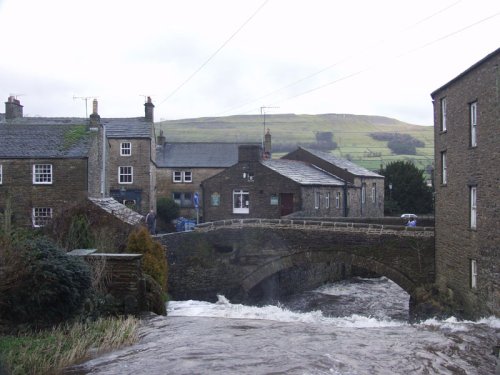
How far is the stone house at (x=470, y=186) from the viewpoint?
2053cm

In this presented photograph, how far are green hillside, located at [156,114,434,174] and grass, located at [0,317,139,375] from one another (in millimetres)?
94231

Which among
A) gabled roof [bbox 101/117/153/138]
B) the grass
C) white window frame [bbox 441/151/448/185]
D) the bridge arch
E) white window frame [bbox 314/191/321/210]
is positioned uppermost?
gabled roof [bbox 101/117/153/138]

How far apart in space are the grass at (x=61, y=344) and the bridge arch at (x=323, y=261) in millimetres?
15042

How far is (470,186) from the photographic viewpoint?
2295cm

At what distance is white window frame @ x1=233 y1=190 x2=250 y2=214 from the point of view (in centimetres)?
4102

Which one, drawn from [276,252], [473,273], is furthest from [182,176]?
[473,273]

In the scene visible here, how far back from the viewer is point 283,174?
40.1 meters

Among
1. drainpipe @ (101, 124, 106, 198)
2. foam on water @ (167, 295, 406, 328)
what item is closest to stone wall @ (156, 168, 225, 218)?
drainpipe @ (101, 124, 106, 198)

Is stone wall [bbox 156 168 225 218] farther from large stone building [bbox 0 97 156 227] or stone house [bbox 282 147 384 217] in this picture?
large stone building [bbox 0 97 156 227]

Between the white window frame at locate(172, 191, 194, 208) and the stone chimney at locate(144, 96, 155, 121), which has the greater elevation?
the stone chimney at locate(144, 96, 155, 121)

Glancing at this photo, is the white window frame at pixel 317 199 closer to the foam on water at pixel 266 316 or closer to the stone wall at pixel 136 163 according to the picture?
the stone wall at pixel 136 163

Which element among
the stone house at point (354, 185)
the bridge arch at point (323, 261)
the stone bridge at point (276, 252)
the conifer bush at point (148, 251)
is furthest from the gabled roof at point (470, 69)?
the stone house at point (354, 185)

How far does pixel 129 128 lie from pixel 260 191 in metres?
13.9

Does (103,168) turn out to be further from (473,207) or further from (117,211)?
(473,207)
